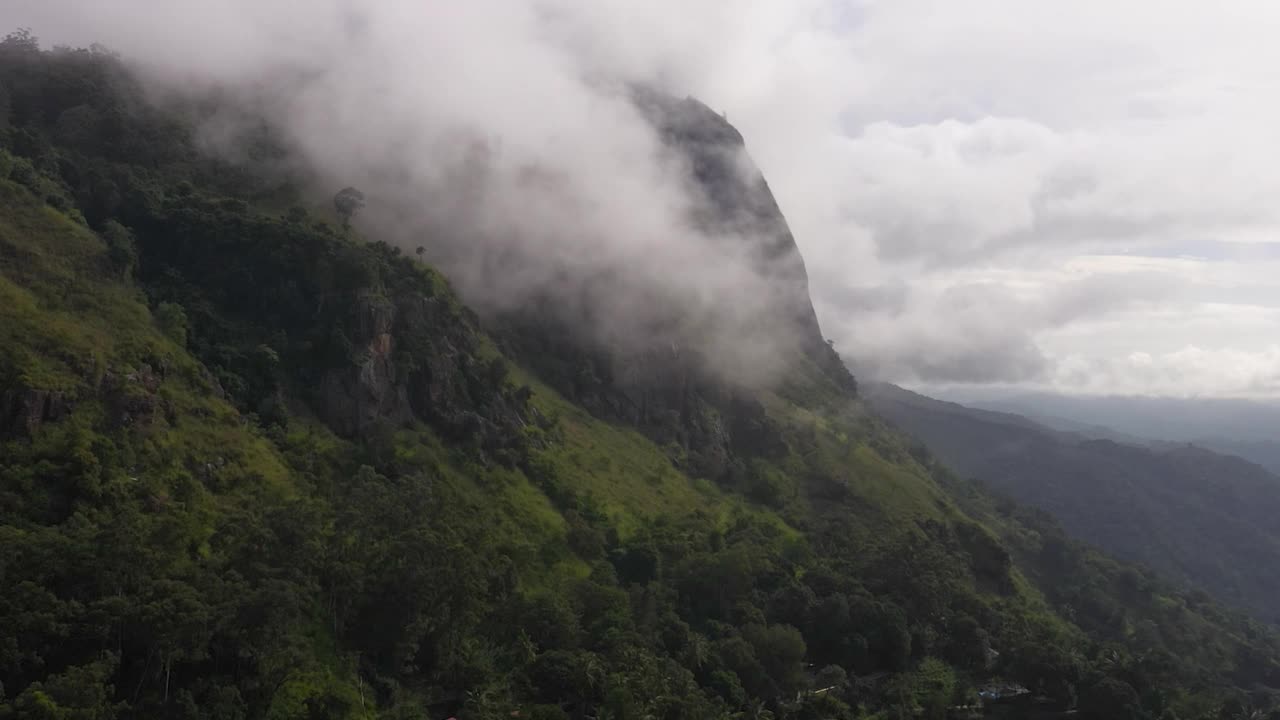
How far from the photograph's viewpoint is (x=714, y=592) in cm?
9069

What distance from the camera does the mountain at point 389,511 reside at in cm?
5150

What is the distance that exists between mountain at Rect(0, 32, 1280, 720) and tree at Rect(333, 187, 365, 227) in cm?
255

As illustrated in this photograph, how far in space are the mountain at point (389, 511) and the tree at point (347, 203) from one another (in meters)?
2.55

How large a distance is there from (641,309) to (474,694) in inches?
3994

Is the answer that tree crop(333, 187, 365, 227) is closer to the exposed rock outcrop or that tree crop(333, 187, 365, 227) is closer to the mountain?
the mountain

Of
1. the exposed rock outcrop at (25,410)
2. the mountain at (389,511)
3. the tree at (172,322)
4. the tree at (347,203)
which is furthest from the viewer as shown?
the tree at (347,203)

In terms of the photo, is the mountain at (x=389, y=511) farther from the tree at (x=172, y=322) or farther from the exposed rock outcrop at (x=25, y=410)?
the tree at (x=172, y=322)

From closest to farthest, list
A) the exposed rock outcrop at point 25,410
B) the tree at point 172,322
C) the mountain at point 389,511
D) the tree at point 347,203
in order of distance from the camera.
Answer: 1. the mountain at point 389,511
2. the exposed rock outcrop at point 25,410
3. the tree at point 172,322
4. the tree at point 347,203

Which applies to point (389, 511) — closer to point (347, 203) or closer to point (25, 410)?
point (25, 410)

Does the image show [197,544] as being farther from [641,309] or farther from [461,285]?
[641,309]

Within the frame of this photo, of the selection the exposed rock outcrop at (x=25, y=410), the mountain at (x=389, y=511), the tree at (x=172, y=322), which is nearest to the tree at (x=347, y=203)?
the mountain at (x=389, y=511)

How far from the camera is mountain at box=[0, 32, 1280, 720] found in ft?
169

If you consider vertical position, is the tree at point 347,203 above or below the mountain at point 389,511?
above

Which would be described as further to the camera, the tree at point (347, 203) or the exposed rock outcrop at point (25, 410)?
the tree at point (347, 203)
